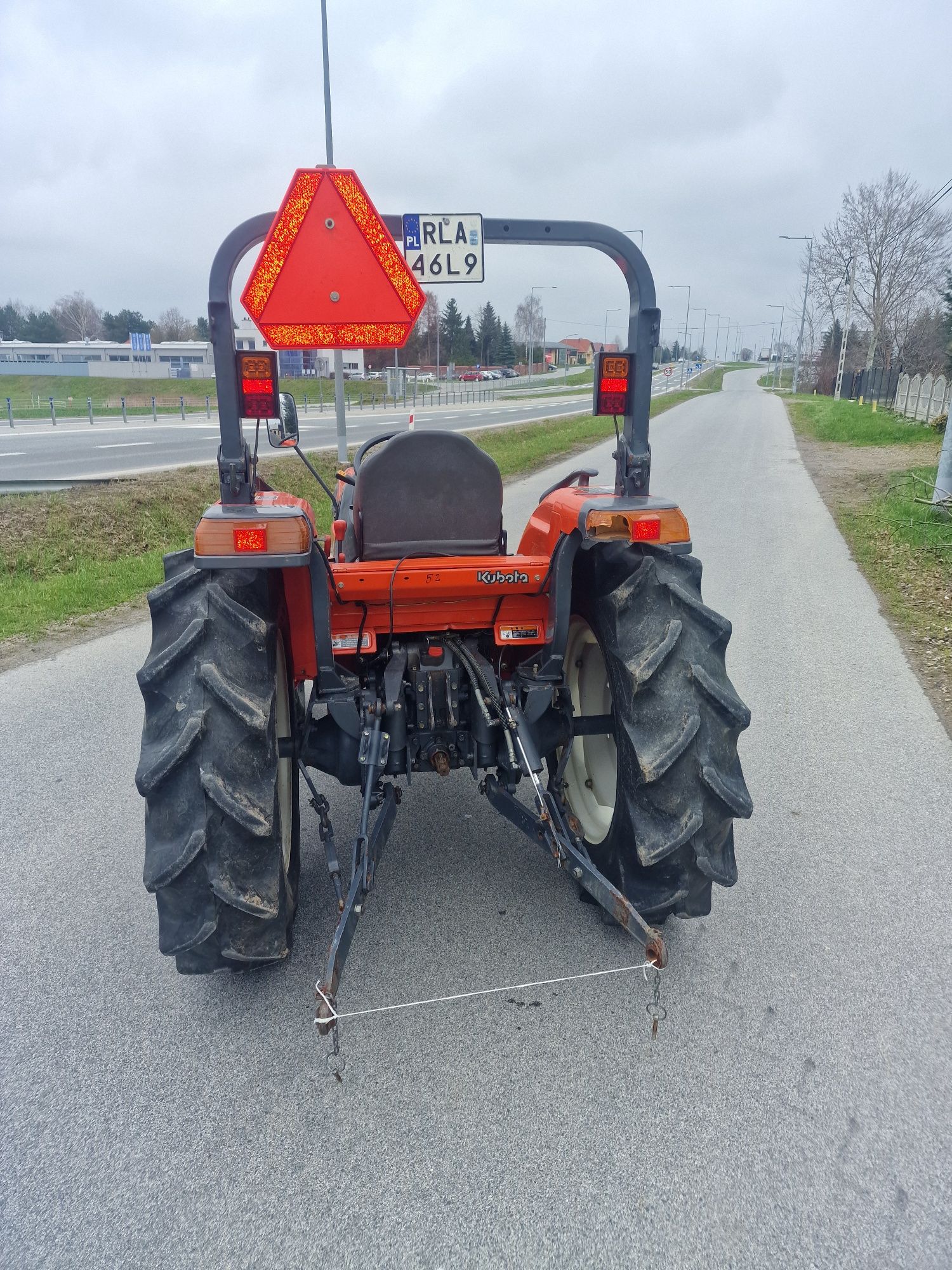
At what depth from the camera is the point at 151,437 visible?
80.9ft

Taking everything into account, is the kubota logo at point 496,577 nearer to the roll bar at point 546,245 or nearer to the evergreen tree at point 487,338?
the roll bar at point 546,245

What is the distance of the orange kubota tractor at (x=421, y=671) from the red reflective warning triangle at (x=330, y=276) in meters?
0.02

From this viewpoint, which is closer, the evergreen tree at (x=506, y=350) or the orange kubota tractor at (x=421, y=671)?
the orange kubota tractor at (x=421, y=671)

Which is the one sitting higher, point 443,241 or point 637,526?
point 443,241

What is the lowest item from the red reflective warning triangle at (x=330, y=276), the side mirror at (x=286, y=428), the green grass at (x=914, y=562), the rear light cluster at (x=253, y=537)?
the green grass at (x=914, y=562)

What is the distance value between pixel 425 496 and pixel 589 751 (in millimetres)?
1242

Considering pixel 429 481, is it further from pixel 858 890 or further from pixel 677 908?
pixel 858 890

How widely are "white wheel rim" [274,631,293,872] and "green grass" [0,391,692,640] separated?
4408 millimetres

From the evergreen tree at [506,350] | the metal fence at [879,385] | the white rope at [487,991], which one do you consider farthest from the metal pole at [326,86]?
A: the evergreen tree at [506,350]

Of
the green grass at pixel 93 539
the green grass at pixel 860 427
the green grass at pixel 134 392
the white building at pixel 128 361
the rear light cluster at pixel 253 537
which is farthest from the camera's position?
the white building at pixel 128 361

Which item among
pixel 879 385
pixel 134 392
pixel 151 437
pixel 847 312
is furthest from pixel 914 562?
pixel 134 392

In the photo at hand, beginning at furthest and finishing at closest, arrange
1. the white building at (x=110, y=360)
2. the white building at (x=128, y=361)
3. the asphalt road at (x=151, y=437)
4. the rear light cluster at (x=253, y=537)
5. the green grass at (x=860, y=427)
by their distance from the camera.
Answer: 1. the white building at (x=110, y=360)
2. the white building at (x=128, y=361)
3. the green grass at (x=860, y=427)
4. the asphalt road at (x=151, y=437)
5. the rear light cluster at (x=253, y=537)

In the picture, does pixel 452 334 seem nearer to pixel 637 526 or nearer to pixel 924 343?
pixel 924 343

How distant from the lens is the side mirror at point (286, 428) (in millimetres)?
3346
